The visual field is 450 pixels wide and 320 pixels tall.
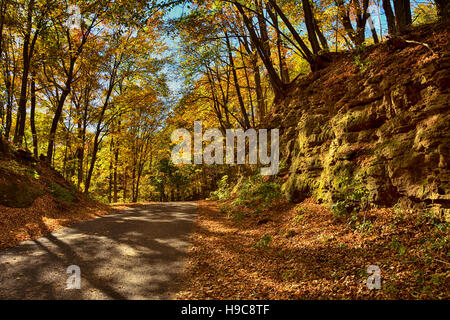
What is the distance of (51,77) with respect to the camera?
16.4 metres

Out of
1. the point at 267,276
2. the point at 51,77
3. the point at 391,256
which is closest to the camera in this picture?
the point at 391,256

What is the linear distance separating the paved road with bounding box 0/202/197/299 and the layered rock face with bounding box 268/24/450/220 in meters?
4.82

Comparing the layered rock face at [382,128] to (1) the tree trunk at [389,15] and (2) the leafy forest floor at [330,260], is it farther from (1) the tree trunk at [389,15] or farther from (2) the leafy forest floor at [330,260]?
(1) the tree trunk at [389,15]

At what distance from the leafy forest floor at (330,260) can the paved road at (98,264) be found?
548 mm

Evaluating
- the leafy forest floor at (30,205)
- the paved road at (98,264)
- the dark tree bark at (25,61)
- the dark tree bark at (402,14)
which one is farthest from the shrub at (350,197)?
the dark tree bark at (25,61)

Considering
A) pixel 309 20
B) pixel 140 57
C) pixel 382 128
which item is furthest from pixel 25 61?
pixel 382 128

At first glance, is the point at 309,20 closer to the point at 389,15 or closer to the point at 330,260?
the point at 389,15

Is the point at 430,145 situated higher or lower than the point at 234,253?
higher

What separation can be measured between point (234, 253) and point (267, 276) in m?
1.57

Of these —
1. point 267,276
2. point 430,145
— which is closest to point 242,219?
point 267,276

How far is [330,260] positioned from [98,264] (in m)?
4.78

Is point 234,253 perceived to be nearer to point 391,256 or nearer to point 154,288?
point 154,288
